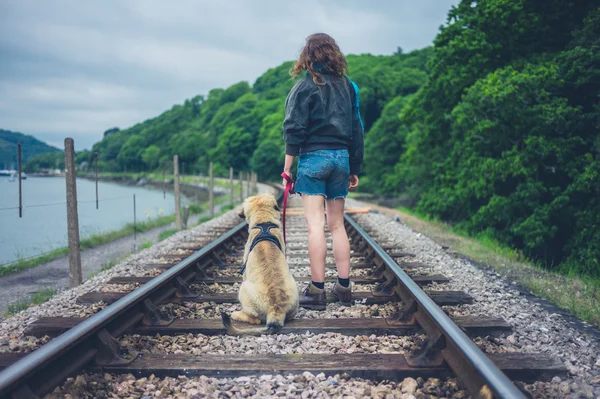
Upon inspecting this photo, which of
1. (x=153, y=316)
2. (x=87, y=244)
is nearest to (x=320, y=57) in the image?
(x=153, y=316)

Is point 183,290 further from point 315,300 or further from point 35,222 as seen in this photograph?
point 35,222

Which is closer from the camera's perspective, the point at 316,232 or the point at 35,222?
the point at 316,232

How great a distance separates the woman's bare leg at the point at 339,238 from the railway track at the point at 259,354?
336 mm

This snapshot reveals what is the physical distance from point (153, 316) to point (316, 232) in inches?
56.1

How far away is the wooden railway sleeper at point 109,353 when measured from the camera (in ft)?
8.47

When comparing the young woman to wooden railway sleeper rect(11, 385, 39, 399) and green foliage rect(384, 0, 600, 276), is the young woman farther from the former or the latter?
green foliage rect(384, 0, 600, 276)

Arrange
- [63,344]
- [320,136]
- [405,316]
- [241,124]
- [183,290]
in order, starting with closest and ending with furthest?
[63,344] < [405,316] < [320,136] < [183,290] < [241,124]

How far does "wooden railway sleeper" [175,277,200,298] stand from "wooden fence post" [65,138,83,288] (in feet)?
6.62

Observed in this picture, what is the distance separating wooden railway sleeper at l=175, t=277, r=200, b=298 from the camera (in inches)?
155

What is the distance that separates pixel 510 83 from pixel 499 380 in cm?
1140

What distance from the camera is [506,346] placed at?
2.83 meters

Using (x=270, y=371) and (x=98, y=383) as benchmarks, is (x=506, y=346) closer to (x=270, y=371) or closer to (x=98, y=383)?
(x=270, y=371)

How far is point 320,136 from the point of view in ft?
11.7

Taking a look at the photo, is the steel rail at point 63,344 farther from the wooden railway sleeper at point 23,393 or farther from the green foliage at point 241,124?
the green foliage at point 241,124
